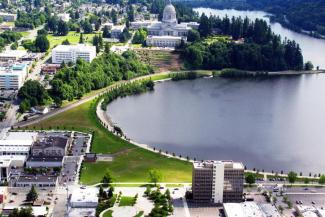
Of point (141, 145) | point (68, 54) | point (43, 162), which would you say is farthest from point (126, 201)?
point (68, 54)

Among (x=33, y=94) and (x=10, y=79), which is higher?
(x=10, y=79)

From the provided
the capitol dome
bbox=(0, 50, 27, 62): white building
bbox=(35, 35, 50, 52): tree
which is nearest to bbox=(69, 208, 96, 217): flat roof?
bbox=(0, 50, 27, 62): white building

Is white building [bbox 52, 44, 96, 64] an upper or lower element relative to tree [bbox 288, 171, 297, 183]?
upper

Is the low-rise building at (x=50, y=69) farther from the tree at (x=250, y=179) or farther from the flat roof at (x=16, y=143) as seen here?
the tree at (x=250, y=179)

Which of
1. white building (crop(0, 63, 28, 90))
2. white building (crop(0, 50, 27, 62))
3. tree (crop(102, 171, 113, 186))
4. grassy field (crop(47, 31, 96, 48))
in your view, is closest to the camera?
tree (crop(102, 171, 113, 186))

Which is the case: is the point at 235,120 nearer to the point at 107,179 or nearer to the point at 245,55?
the point at 107,179

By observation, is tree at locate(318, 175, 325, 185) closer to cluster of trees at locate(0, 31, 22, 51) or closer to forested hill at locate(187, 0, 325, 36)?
cluster of trees at locate(0, 31, 22, 51)

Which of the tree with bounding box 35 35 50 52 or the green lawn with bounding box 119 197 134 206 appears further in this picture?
the tree with bounding box 35 35 50 52
